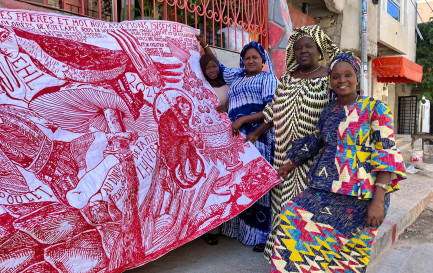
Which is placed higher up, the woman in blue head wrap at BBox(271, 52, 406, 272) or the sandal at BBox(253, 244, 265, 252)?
the woman in blue head wrap at BBox(271, 52, 406, 272)

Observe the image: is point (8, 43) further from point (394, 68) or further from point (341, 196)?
point (394, 68)

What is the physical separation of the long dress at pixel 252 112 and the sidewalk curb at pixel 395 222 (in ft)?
3.16

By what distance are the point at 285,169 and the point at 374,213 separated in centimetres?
68

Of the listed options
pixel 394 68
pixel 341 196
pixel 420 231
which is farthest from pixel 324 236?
pixel 394 68

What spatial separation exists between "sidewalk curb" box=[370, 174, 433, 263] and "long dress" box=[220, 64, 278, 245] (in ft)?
3.16

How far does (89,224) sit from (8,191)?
407mm

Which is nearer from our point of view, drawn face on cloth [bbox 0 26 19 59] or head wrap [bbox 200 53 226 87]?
drawn face on cloth [bbox 0 26 19 59]

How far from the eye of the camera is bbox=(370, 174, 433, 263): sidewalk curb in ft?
10.7

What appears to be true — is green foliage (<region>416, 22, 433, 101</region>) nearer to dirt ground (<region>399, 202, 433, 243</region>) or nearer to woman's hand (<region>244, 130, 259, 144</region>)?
dirt ground (<region>399, 202, 433, 243</region>)

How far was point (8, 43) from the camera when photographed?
184 centimetres

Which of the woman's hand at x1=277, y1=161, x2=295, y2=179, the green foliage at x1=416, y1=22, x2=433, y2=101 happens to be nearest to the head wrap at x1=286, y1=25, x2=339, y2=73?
the woman's hand at x1=277, y1=161, x2=295, y2=179

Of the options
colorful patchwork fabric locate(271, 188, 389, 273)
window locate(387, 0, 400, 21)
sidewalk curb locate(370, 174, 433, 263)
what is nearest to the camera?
colorful patchwork fabric locate(271, 188, 389, 273)

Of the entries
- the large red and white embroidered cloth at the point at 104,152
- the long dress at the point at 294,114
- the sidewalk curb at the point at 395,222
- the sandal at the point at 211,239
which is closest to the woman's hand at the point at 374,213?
the long dress at the point at 294,114

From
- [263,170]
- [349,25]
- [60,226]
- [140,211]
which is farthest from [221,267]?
[349,25]
